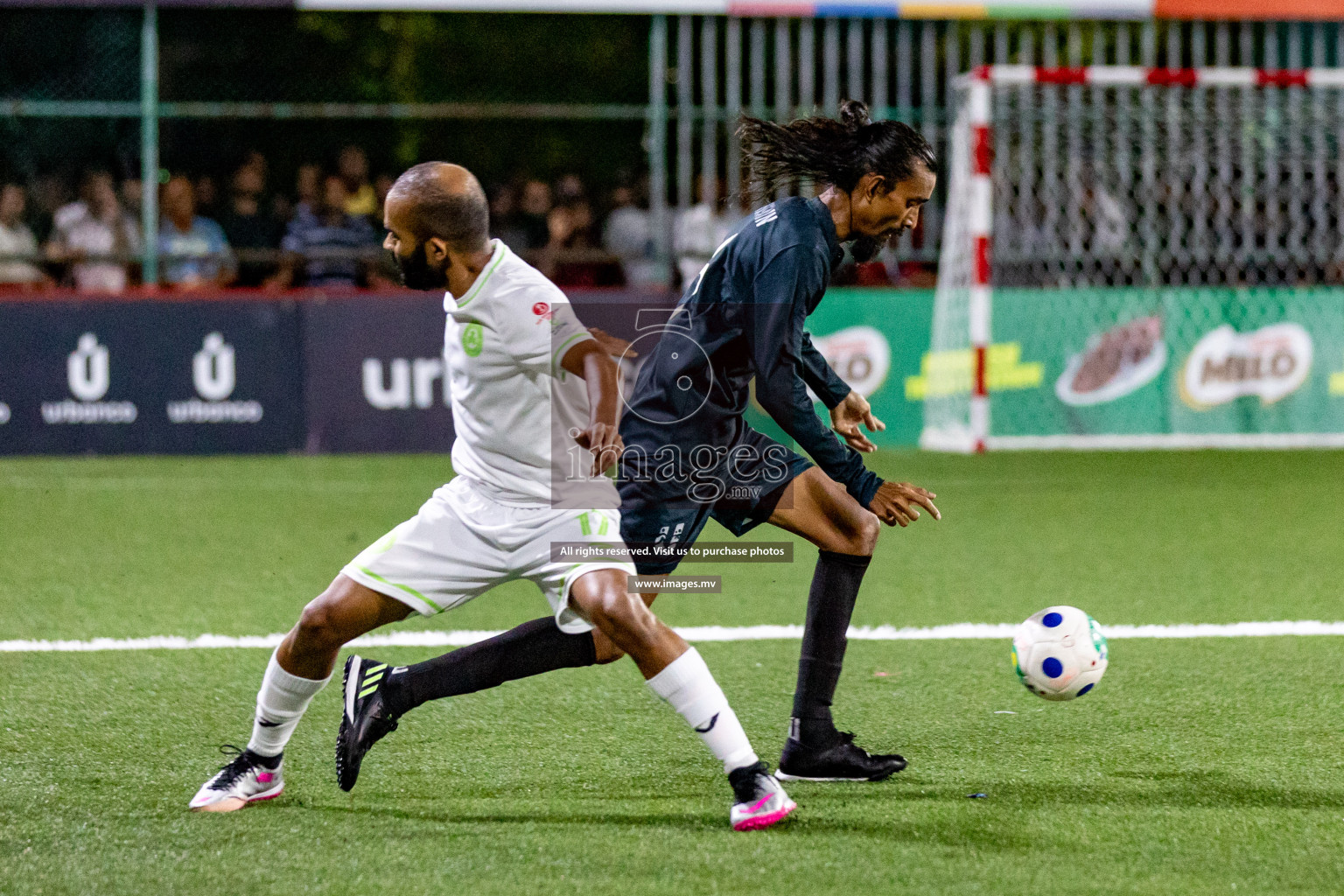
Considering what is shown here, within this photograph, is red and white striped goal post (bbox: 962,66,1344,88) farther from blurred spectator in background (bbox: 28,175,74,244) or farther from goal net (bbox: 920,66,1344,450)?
blurred spectator in background (bbox: 28,175,74,244)

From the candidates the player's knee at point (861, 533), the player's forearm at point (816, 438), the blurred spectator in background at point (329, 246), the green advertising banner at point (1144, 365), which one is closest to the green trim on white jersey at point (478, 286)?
the player's forearm at point (816, 438)

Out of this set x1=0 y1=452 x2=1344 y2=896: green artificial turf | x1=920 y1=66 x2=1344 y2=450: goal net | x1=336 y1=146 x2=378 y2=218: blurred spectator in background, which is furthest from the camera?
x1=336 y1=146 x2=378 y2=218: blurred spectator in background

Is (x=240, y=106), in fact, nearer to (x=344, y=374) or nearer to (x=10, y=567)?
(x=344, y=374)

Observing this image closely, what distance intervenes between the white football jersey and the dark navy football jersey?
337 millimetres

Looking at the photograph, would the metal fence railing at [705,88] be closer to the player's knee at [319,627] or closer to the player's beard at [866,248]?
the player's beard at [866,248]

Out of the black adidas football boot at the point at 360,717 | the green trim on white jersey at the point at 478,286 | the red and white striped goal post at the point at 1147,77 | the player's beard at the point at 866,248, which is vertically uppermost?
the red and white striped goal post at the point at 1147,77

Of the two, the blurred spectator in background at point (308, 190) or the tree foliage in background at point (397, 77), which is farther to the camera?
the tree foliage in background at point (397, 77)

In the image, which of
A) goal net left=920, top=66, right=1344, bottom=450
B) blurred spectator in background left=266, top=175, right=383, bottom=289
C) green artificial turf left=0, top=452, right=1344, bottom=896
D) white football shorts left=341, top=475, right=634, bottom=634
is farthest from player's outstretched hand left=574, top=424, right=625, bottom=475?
blurred spectator in background left=266, top=175, right=383, bottom=289

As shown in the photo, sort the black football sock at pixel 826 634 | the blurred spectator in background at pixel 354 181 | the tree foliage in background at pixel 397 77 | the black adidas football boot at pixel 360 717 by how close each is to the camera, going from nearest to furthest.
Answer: the black adidas football boot at pixel 360 717, the black football sock at pixel 826 634, the blurred spectator in background at pixel 354 181, the tree foliage in background at pixel 397 77

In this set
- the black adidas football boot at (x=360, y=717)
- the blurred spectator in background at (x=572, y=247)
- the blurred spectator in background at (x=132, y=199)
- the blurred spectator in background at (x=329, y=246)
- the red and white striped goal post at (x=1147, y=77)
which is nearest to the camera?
the black adidas football boot at (x=360, y=717)

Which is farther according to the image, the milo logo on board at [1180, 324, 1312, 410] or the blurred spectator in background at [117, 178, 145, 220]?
the blurred spectator in background at [117, 178, 145, 220]

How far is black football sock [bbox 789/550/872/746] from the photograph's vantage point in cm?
417

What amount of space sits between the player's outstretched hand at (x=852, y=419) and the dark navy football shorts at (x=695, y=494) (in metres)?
0.18

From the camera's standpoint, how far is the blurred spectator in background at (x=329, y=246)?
12.3 meters
